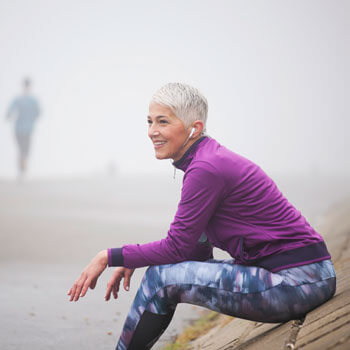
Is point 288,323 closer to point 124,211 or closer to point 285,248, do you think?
point 285,248

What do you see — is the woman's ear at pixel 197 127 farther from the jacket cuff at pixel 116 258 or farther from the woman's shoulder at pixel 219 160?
the jacket cuff at pixel 116 258

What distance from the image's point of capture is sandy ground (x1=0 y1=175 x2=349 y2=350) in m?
3.32

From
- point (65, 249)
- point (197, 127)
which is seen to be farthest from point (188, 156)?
point (65, 249)

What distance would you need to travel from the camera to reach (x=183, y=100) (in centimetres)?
233

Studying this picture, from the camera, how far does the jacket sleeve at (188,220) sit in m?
2.11

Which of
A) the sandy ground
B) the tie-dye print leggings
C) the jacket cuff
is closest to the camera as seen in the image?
the tie-dye print leggings

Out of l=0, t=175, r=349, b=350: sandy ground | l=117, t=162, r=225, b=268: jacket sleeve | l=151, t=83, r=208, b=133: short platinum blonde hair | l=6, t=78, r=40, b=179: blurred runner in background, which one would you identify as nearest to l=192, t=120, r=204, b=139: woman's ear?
l=151, t=83, r=208, b=133: short platinum blonde hair

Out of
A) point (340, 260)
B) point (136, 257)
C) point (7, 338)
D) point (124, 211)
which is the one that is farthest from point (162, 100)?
point (124, 211)

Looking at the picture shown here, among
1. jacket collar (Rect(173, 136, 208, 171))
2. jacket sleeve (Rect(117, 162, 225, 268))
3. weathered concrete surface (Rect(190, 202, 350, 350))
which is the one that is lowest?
weathered concrete surface (Rect(190, 202, 350, 350))

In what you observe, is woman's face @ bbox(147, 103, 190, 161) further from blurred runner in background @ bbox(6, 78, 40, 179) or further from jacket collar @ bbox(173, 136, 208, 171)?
blurred runner in background @ bbox(6, 78, 40, 179)

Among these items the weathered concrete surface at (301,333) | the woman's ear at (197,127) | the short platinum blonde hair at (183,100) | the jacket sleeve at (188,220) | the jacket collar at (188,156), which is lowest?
the weathered concrete surface at (301,333)

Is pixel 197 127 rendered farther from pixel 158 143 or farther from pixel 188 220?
pixel 188 220

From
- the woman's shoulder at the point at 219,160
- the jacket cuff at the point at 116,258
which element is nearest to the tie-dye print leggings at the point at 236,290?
the jacket cuff at the point at 116,258

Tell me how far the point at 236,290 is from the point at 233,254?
18cm
